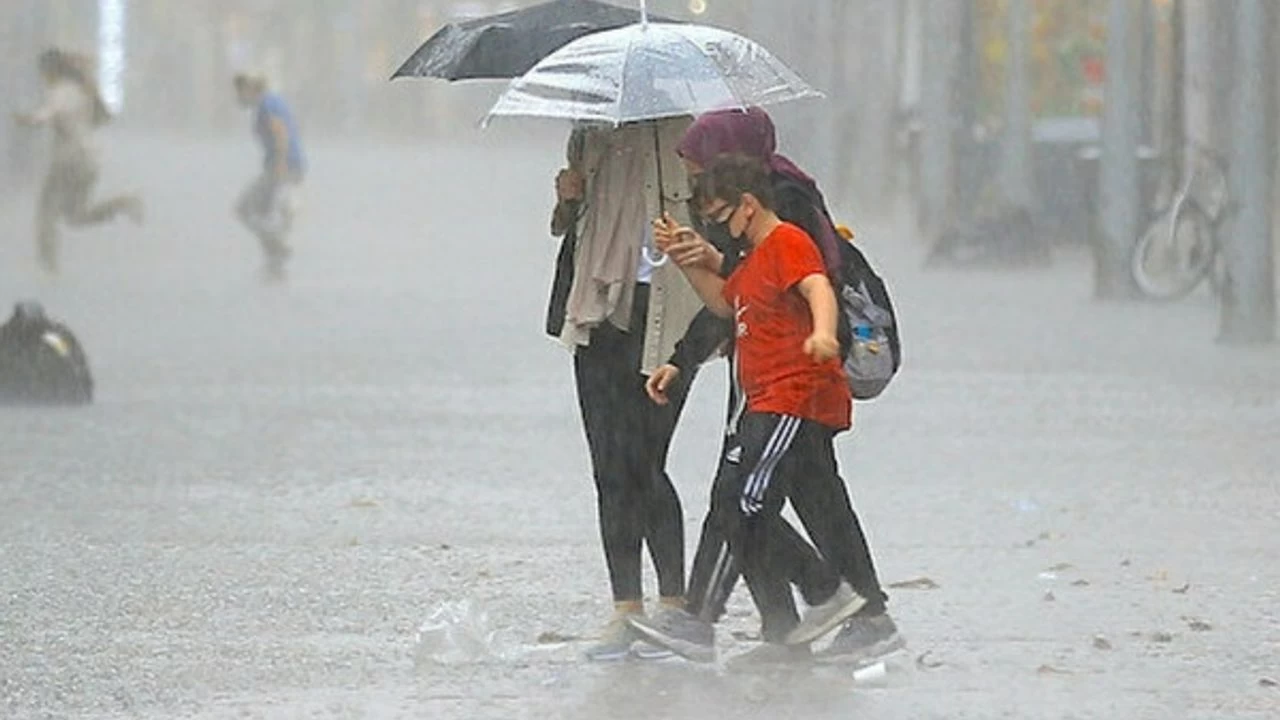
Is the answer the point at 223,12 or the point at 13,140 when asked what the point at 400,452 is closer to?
the point at 13,140

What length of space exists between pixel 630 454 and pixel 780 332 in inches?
26.1

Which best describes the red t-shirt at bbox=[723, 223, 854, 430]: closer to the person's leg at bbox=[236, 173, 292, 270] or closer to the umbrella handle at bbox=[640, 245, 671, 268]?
the umbrella handle at bbox=[640, 245, 671, 268]

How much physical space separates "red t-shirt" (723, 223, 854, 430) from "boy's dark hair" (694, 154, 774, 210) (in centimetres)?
11

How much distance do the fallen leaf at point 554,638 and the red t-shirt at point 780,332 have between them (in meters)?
1.10

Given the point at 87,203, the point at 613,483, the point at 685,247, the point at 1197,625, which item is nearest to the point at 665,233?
the point at 685,247

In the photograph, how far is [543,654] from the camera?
9172mm

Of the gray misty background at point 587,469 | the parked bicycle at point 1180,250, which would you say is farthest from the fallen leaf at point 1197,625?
the parked bicycle at point 1180,250

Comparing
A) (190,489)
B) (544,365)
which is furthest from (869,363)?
(544,365)

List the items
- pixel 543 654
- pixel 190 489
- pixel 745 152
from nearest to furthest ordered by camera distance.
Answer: pixel 745 152 → pixel 543 654 → pixel 190 489

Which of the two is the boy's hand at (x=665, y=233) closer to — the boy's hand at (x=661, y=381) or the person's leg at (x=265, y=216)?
the boy's hand at (x=661, y=381)

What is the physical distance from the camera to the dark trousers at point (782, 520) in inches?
339

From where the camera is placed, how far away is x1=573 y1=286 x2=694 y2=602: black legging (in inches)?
354

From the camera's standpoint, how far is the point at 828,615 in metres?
8.79

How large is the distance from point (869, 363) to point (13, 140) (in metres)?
45.9
